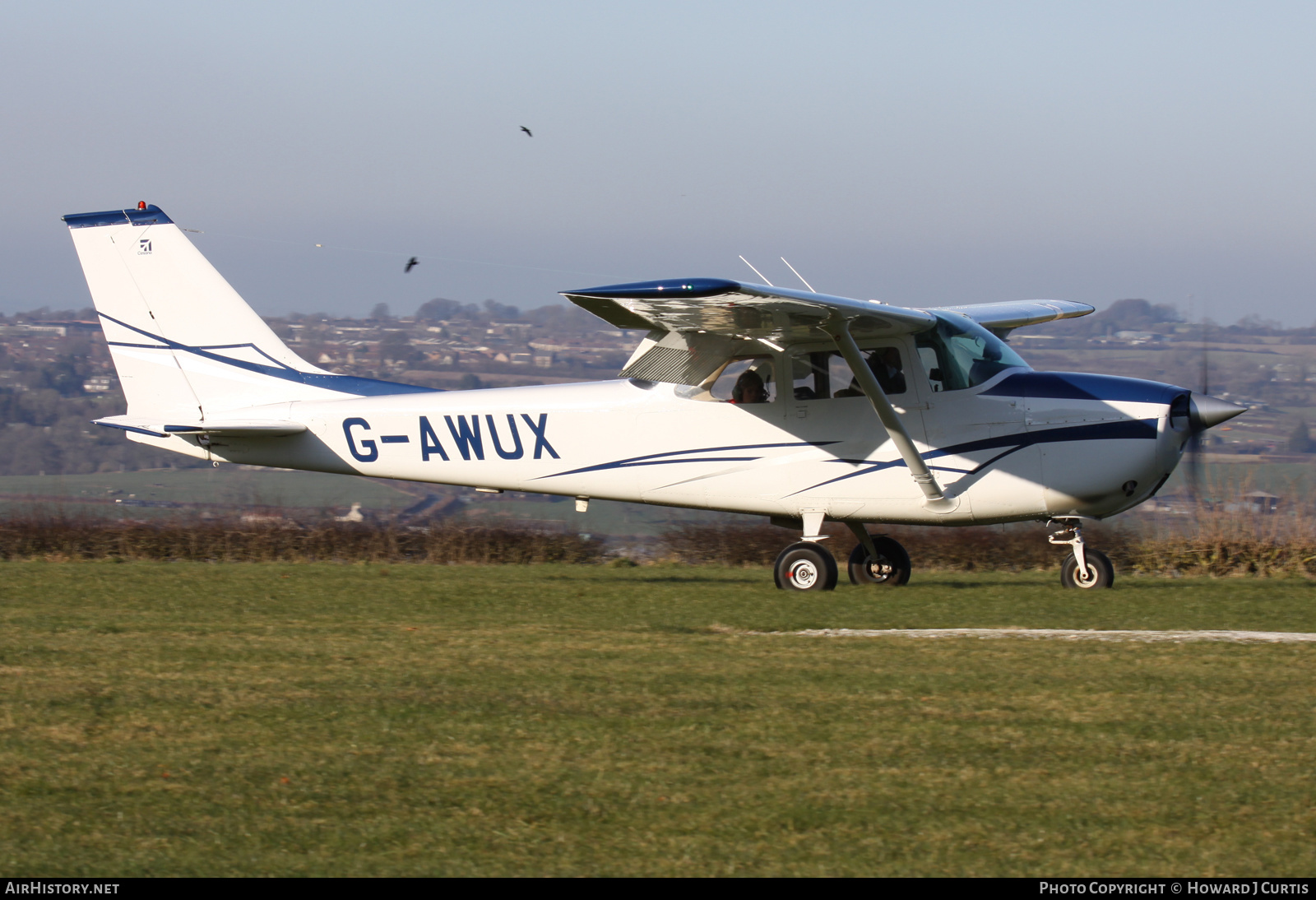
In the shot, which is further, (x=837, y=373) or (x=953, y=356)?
(x=837, y=373)

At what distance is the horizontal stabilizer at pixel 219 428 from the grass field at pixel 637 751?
4035 millimetres

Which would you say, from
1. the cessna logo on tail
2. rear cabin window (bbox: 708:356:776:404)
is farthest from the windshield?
the cessna logo on tail

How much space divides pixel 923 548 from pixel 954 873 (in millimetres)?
14964

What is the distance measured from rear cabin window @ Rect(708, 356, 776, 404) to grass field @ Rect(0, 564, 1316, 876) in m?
3.19

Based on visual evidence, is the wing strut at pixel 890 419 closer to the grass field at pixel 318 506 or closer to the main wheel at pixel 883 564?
the main wheel at pixel 883 564

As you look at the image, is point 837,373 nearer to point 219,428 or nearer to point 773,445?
point 773,445

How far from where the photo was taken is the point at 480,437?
12.4 metres

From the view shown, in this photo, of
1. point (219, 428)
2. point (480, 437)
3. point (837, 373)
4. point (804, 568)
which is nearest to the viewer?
point (837, 373)

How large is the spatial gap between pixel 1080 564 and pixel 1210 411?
174cm

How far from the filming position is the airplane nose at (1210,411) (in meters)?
10.7

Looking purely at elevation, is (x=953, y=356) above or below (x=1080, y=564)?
above

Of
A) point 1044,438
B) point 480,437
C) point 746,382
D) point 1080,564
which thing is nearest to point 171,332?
point 480,437

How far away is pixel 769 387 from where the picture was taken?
11562 mm
